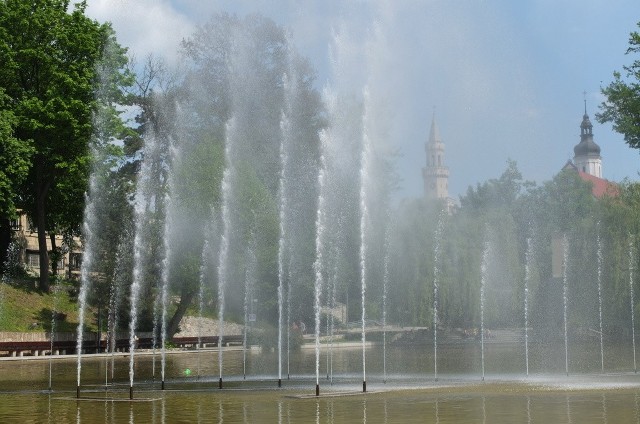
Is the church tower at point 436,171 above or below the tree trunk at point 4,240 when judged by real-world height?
above

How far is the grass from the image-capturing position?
49.6 m

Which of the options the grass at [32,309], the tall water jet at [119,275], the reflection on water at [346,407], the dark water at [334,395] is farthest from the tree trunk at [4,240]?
the reflection on water at [346,407]

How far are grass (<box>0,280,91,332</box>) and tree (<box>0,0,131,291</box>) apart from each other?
338 cm

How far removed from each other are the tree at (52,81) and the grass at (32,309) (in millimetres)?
3377

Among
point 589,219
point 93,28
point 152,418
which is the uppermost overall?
point 93,28

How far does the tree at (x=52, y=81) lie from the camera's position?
161 ft

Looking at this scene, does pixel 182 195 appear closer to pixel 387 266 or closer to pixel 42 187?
pixel 42 187

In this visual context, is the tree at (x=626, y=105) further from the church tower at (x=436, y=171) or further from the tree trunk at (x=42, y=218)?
the church tower at (x=436, y=171)

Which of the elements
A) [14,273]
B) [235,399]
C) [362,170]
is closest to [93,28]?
[14,273]

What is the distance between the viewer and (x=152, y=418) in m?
19.8

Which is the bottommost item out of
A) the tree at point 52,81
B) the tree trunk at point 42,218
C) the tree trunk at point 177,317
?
the tree trunk at point 177,317

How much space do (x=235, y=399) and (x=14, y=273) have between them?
36.7 metres

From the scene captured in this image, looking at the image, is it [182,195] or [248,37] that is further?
[248,37]

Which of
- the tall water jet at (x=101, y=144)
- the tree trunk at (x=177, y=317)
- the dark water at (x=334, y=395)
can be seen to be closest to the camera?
the dark water at (x=334, y=395)
